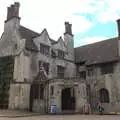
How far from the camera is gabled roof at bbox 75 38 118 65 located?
32.9 meters

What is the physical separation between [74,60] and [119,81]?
34.9 ft

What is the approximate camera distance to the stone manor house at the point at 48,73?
28188 mm

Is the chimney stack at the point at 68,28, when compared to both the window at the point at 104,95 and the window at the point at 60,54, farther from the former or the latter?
the window at the point at 104,95

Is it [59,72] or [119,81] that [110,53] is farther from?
[59,72]

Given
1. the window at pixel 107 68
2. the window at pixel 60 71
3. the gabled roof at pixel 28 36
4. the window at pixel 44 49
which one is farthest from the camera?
the window at pixel 60 71

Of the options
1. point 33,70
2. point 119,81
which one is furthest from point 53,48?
point 119,81

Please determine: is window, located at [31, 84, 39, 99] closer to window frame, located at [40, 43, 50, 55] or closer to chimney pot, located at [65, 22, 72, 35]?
window frame, located at [40, 43, 50, 55]

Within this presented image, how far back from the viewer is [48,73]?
1298 inches

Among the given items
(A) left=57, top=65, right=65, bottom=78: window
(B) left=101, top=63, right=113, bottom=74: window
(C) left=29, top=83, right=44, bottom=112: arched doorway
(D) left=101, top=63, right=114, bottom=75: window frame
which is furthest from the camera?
(A) left=57, top=65, right=65, bottom=78: window

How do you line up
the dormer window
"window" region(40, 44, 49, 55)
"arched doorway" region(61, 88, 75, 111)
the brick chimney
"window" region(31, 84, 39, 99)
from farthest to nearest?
the dormer window < "window" region(40, 44, 49, 55) < the brick chimney < "arched doorway" region(61, 88, 75, 111) < "window" region(31, 84, 39, 99)

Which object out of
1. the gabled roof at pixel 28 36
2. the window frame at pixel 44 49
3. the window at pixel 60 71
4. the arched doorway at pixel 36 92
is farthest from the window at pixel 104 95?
the gabled roof at pixel 28 36

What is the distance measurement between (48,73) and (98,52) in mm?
9886

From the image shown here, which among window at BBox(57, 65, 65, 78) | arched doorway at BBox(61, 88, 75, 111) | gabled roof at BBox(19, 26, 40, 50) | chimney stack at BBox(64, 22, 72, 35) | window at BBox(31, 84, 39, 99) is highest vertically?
chimney stack at BBox(64, 22, 72, 35)

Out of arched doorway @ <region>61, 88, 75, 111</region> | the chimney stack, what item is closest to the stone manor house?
arched doorway @ <region>61, 88, 75, 111</region>
